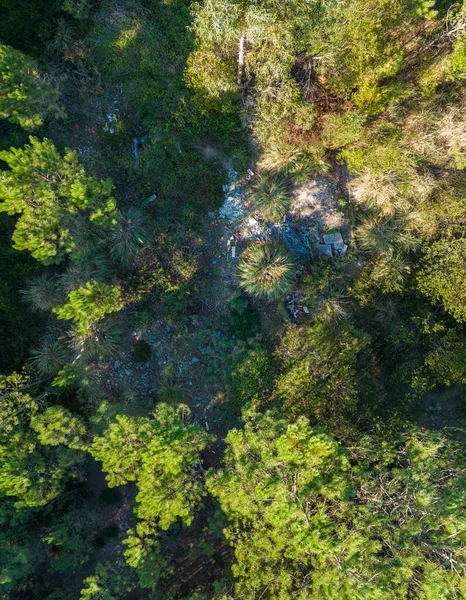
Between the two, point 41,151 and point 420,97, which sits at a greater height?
point 41,151

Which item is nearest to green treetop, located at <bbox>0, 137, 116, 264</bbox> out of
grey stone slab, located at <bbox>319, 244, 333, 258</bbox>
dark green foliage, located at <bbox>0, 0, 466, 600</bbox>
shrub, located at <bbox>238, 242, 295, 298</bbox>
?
dark green foliage, located at <bbox>0, 0, 466, 600</bbox>

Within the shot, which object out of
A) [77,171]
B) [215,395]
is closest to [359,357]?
[215,395]

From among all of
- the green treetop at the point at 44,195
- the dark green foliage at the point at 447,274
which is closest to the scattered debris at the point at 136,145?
the green treetop at the point at 44,195

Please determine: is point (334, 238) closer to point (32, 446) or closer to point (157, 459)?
point (157, 459)

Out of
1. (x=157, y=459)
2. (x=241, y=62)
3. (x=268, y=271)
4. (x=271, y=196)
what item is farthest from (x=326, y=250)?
(x=157, y=459)

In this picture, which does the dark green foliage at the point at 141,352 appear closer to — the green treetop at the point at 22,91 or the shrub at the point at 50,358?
the shrub at the point at 50,358

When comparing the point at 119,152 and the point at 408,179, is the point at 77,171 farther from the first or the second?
the point at 408,179
